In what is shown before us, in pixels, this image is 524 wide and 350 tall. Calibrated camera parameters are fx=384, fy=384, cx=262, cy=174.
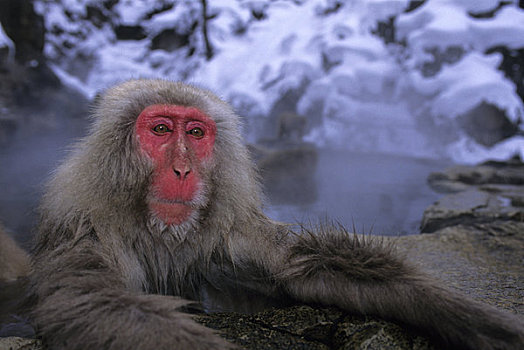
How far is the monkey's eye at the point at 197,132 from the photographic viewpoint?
1.37 m

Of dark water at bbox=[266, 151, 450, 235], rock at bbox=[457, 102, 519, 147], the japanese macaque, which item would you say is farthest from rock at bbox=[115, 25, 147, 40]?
the japanese macaque

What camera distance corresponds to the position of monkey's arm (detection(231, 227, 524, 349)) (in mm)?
990

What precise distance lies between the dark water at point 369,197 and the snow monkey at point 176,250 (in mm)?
443

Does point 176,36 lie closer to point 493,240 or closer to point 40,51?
point 40,51

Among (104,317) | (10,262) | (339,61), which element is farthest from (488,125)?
(104,317)

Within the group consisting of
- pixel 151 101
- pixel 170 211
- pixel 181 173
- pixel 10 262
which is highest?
pixel 151 101

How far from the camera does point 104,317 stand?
0.92 meters

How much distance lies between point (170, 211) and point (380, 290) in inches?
27.6

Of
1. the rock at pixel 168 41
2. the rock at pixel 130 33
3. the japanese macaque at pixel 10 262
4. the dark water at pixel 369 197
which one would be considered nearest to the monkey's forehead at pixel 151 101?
the dark water at pixel 369 197

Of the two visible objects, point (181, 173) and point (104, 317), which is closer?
point (104, 317)

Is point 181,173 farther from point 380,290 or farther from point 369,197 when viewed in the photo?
point 369,197

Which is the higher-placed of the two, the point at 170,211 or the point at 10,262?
the point at 170,211

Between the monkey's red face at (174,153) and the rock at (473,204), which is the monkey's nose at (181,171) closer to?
the monkey's red face at (174,153)

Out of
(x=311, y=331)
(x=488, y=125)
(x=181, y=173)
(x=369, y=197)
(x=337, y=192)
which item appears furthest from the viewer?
(x=488, y=125)
